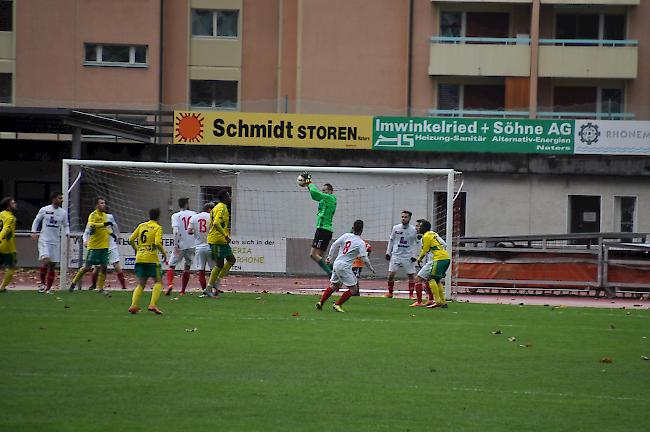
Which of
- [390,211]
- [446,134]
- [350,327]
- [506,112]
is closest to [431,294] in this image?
[350,327]

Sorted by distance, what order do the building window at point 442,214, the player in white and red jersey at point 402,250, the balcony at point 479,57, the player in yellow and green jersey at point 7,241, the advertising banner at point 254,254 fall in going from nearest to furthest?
the player in yellow and green jersey at point 7,241, the player in white and red jersey at point 402,250, the building window at point 442,214, the advertising banner at point 254,254, the balcony at point 479,57

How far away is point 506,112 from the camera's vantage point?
40000 mm

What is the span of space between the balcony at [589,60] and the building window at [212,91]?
36.8 ft

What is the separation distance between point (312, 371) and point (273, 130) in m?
22.5

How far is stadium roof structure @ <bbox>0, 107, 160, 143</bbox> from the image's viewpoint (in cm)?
2844

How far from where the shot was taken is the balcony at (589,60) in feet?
136

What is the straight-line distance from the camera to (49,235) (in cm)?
2277

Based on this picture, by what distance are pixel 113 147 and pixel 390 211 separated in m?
8.66

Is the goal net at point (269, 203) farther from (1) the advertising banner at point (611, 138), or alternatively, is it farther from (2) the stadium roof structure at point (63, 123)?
(1) the advertising banner at point (611, 138)

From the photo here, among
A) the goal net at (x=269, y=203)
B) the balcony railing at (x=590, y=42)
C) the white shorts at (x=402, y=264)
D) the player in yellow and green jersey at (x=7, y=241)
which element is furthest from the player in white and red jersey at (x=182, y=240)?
the balcony railing at (x=590, y=42)

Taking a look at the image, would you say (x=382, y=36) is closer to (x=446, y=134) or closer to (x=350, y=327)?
(x=446, y=134)

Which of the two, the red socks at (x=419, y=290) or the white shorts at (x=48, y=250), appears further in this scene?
the white shorts at (x=48, y=250)

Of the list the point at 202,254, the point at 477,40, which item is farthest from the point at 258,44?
the point at 202,254

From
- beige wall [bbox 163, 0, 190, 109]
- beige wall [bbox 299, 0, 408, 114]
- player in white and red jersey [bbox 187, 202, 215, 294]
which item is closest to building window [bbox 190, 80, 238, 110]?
beige wall [bbox 163, 0, 190, 109]
